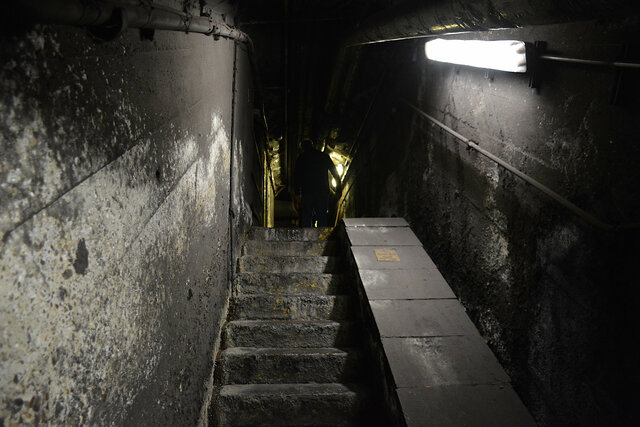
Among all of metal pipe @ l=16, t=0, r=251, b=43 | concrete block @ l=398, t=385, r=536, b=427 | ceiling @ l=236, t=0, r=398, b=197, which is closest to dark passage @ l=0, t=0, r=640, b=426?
metal pipe @ l=16, t=0, r=251, b=43

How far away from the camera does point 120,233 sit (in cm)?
141

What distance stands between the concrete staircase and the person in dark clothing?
321 centimetres

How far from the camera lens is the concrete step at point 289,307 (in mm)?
3996

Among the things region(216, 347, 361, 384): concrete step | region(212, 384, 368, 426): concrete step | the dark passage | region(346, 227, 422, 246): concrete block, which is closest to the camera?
the dark passage

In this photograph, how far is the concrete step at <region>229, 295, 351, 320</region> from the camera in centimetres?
400

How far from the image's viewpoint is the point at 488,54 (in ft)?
9.75

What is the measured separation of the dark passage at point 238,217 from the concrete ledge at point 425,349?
0.30 meters

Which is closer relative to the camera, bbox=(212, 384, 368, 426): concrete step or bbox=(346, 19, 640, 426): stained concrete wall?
bbox=(346, 19, 640, 426): stained concrete wall

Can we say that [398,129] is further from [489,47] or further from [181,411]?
[181,411]

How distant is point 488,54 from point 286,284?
3.02 metres

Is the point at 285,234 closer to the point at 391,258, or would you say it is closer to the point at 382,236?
the point at 382,236

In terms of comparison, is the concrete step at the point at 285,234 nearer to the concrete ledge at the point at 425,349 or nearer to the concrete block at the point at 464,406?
the concrete ledge at the point at 425,349

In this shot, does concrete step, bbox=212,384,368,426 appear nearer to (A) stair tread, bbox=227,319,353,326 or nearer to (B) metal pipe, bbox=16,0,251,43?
(A) stair tread, bbox=227,319,353,326

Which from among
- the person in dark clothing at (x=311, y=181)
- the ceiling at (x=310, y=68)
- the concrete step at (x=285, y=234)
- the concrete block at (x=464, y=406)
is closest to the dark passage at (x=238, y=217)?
the concrete step at (x=285, y=234)
